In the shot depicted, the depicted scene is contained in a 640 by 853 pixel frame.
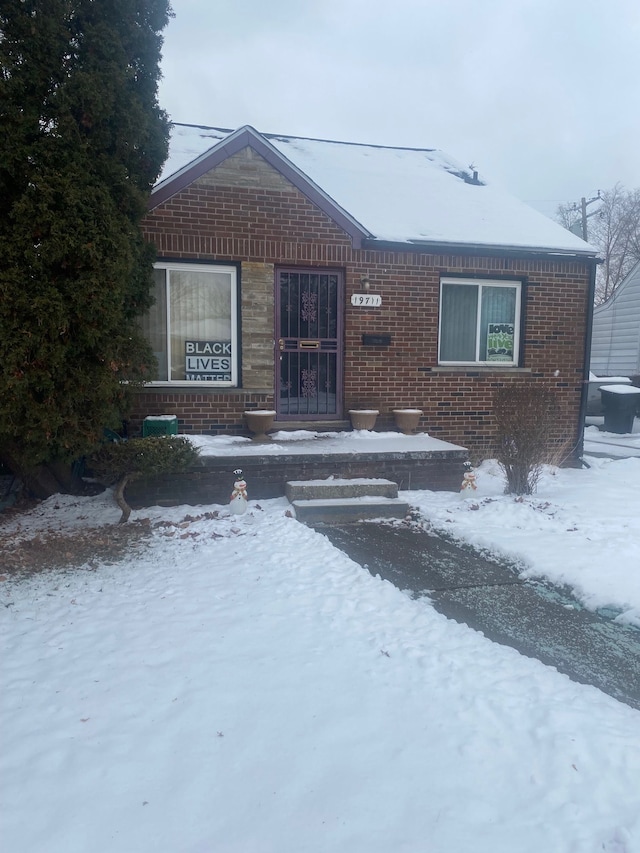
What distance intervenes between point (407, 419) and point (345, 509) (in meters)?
2.73

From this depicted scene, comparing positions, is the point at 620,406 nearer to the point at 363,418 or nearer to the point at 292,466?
the point at 363,418

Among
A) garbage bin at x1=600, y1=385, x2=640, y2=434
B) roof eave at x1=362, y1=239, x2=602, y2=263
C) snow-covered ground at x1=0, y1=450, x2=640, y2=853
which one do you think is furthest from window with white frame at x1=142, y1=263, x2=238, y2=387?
garbage bin at x1=600, y1=385, x2=640, y2=434

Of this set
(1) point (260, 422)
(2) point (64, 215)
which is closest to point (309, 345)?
(1) point (260, 422)

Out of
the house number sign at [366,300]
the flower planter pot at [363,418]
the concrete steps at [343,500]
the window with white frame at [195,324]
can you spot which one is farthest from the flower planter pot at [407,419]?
the window with white frame at [195,324]

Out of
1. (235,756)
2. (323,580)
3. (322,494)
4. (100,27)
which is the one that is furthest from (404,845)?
(100,27)

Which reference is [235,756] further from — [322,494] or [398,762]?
[322,494]

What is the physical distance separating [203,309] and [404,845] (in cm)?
728

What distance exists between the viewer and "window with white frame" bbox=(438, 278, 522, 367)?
378 inches

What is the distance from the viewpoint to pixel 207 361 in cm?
854

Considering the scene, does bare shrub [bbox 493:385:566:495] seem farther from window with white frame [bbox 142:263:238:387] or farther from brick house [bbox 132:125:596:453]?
window with white frame [bbox 142:263:238:387]

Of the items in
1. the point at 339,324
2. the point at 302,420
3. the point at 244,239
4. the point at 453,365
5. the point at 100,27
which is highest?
the point at 100,27

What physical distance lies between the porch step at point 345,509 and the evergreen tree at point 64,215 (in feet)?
7.31

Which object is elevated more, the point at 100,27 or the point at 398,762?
the point at 100,27

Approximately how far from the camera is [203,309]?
848 centimetres
